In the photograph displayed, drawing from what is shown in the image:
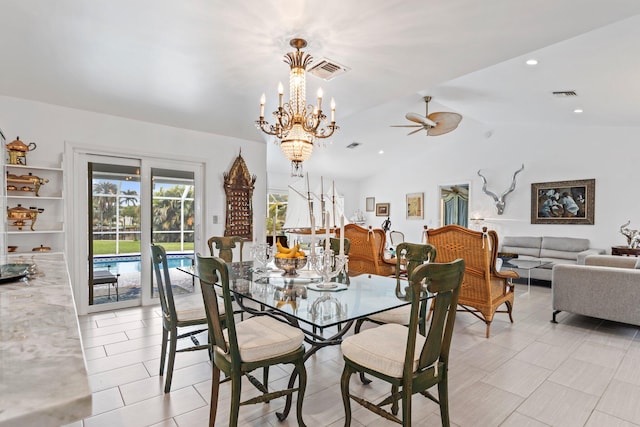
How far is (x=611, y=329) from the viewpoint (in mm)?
3576

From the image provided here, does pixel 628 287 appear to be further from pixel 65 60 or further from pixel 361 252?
pixel 65 60

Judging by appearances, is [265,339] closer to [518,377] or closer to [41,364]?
[41,364]

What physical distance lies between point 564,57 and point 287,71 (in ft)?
9.01

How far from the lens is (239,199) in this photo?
15.8 ft

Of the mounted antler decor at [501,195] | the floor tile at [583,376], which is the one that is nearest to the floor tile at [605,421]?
the floor tile at [583,376]

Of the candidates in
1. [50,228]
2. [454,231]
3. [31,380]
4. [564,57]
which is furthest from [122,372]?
[564,57]

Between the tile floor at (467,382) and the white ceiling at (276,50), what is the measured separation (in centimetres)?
245

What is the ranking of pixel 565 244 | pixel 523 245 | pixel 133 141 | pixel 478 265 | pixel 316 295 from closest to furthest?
1. pixel 316 295
2. pixel 478 265
3. pixel 133 141
4. pixel 565 244
5. pixel 523 245

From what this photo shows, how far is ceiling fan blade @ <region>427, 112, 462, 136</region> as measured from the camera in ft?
16.4

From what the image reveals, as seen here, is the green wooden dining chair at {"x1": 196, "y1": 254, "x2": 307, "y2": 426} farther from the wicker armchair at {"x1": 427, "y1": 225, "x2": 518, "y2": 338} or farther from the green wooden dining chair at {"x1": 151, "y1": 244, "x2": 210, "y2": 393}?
the wicker armchair at {"x1": 427, "y1": 225, "x2": 518, "y2": 338}

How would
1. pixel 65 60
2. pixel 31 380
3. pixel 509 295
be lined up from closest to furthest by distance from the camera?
pixel 31 380
pixel 65 60
pixel 509 295

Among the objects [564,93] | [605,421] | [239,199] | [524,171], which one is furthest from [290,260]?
[524,171]

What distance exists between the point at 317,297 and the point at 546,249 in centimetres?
614

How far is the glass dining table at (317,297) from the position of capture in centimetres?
174
